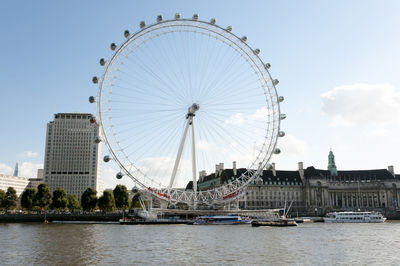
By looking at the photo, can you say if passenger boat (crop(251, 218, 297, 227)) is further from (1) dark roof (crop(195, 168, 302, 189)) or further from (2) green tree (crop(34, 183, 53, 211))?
(1) dark roof (crop(195, 168, 302, 189))

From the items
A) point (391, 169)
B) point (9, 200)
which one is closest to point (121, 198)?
point (9, 200)

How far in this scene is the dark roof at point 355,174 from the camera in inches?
6240

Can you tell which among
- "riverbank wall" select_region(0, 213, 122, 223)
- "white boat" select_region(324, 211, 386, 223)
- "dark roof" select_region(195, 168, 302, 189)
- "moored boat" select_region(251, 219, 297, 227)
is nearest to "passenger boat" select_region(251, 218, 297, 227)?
"moored boat" select_region(251, 219, 297, 227)

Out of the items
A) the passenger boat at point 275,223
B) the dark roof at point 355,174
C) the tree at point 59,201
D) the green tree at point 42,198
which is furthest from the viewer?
the dark roof at point 355,174

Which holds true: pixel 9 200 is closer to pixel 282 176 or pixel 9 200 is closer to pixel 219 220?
pixel 219 220

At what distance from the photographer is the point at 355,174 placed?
163000 millimetres

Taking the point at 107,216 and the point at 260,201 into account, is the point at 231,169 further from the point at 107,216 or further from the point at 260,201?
the point at 107,216

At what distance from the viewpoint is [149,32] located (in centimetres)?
6519

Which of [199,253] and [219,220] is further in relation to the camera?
[219,220]

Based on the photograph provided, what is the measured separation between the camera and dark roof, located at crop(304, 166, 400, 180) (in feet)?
520

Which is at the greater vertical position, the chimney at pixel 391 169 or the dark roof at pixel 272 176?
the chimney at pixel 391 169

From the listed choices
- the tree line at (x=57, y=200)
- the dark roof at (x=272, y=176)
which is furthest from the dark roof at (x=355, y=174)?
the tree line at (x=57, y=200)

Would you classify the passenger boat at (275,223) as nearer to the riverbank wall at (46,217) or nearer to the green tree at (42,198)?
the riverbank wall at (46,217)

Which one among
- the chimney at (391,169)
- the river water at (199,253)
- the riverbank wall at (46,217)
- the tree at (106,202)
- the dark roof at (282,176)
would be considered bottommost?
the river water at (199,253)
